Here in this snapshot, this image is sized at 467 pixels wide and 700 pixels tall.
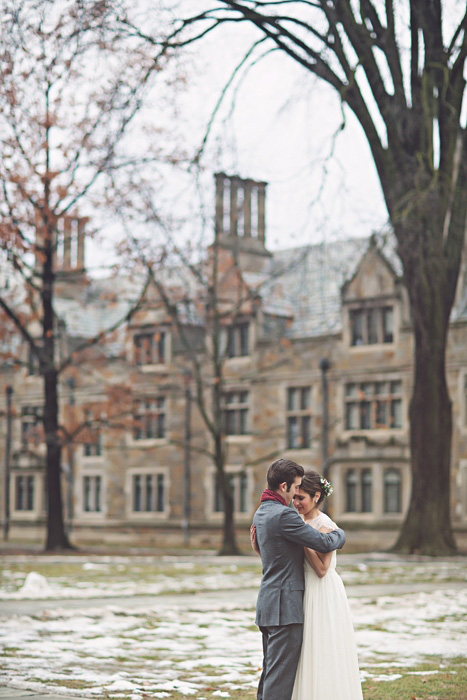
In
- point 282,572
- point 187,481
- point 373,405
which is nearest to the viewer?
point 282,572

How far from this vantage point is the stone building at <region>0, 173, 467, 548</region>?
32.3m

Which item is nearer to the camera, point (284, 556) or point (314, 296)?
point (284, 556)

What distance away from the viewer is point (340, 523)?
112 feet

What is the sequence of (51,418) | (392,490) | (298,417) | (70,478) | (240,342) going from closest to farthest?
(51,418) < (392,490) < (298,417) < (240,342) < (70,478)

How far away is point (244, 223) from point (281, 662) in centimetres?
2928

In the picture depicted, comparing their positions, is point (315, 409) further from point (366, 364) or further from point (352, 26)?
point (352, 26)

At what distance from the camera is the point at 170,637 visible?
11.1 m

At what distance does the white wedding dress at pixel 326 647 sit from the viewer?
6.25m

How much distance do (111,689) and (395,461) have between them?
86.7 feet

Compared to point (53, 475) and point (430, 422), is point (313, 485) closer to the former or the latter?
point (430, 422)

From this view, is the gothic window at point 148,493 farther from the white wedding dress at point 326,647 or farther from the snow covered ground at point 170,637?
the white wedding dress at point 326,647

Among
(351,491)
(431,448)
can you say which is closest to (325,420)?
(351,491)

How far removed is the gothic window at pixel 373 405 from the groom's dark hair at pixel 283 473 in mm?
27365

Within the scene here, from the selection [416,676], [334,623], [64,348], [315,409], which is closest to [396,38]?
[416,676]
